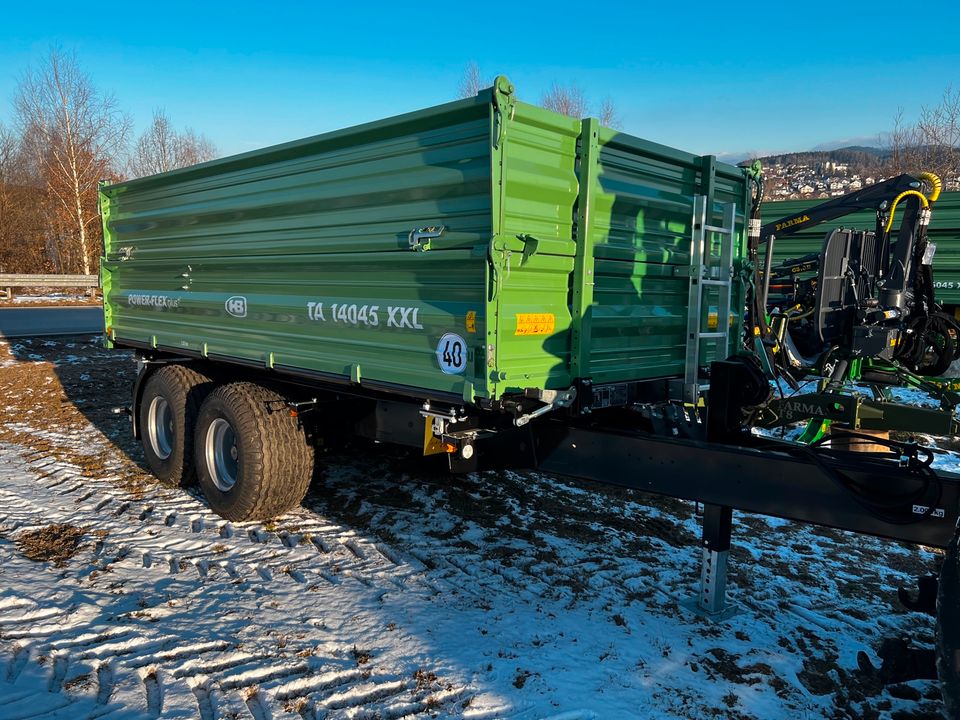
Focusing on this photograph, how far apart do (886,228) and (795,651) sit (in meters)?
4.97

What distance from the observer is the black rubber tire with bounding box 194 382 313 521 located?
14.7 feet

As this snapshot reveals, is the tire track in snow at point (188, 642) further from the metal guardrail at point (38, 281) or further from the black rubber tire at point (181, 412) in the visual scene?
the metal guardrail at point (38, 281)

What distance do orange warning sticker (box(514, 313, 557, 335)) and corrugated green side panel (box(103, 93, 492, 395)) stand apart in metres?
0.19

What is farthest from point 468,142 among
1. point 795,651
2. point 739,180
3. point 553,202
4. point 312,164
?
point 795,651

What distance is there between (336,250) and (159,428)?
289 centimetres

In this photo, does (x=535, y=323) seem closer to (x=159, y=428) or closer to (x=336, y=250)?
(x=336, y=250)

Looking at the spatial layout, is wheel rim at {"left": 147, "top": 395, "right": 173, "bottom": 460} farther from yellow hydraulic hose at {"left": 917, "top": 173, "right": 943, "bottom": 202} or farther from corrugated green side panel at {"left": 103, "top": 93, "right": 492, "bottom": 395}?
yellow hydraulic hose at {"left": 917, "top": 173, "right": 943, "bottom": 202}

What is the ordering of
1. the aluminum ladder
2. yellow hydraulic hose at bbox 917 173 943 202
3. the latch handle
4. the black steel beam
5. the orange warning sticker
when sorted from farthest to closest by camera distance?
yellow hydraulic hose at bbox 917 173 943 202 → the aluminum ladder → the latch handle → the orange warning sticker → the black steel beam

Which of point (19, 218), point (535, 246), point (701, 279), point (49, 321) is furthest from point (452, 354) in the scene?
point (19, 218)

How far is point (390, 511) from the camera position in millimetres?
4867

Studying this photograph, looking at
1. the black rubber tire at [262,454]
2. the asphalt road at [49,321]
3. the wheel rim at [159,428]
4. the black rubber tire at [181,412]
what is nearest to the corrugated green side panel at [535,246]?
the black rubber tire at [262,454]

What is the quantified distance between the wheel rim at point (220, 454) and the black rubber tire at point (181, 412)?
45cm

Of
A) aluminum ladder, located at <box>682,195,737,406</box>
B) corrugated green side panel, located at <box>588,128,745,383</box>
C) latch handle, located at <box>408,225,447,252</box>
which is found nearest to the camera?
latch handle, located at <box>408,225,447,252</box>

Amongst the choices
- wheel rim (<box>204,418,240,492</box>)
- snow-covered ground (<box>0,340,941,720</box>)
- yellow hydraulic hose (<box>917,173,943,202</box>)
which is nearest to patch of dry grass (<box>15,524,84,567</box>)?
snow-covered ground (<box>0,340,941,720</box>)
